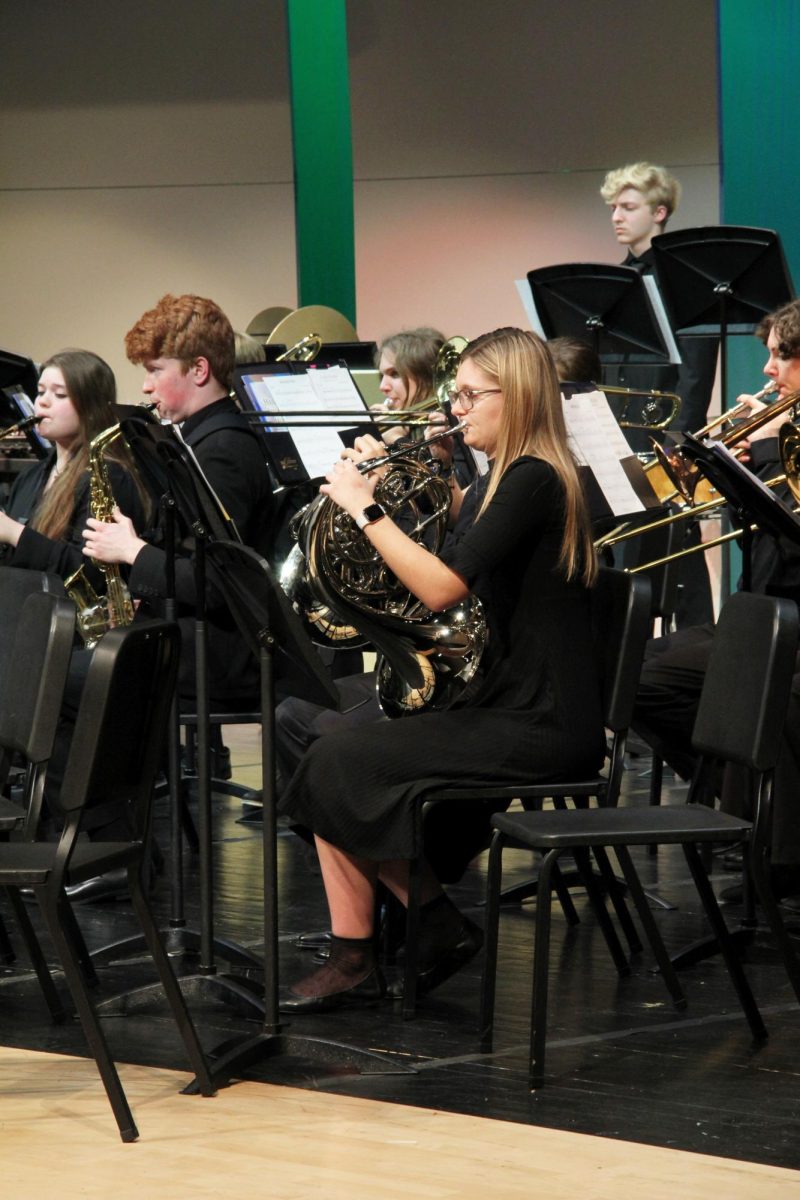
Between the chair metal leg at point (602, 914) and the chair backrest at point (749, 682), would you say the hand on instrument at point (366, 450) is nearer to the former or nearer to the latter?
the chair backrest at point (749, 682)

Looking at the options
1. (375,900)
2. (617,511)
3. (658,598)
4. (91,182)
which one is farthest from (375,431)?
(91,182)

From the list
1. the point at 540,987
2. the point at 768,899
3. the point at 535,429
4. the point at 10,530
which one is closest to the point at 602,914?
the point at 768,899

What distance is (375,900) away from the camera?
122 inches

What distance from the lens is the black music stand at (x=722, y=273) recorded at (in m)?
5.01

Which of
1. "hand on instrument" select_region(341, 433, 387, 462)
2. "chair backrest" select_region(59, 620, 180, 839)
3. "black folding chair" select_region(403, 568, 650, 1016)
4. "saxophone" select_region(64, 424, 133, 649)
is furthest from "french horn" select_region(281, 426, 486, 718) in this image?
"saxophone" select_region(64, 424, 133, 649)

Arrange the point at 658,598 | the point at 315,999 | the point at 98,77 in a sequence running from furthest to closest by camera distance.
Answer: the point at 98,77 → the point at 658,598 → the point at 315,999

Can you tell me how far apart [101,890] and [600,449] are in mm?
1578

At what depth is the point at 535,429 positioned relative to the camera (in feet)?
10.2

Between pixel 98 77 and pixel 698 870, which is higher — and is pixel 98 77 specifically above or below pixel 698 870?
above

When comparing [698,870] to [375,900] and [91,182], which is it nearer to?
[375,900]

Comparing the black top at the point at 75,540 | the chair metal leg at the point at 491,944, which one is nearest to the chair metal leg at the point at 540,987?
the chair metal leg at the point at 491,944

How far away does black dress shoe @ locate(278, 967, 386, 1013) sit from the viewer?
3.03 metres

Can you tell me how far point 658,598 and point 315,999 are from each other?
2.19 metres

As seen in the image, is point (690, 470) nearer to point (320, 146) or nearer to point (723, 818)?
point (723, 818)
